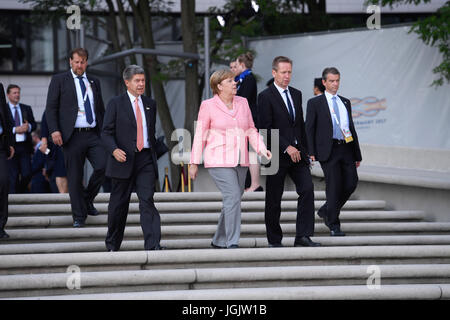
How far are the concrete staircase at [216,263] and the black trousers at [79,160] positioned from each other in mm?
329

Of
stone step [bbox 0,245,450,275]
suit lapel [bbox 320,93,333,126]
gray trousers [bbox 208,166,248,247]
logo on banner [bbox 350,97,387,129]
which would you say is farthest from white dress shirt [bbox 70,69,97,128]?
logo on banner [bbox 350,97,387,129]

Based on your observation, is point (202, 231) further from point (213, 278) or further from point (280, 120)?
point (213, 278)

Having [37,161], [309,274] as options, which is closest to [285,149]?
[309,274]

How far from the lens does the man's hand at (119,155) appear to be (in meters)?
7.70

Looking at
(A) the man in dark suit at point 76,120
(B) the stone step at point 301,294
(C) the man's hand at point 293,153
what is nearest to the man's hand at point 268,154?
(C) the man's hand at point 293,153

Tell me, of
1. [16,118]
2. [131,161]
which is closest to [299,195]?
[131,161]

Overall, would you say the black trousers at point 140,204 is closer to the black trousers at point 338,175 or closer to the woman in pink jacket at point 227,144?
the woman in pink jacket at point 227,144

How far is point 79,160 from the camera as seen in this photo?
8.81m

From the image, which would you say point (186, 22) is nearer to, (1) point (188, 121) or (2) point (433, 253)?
(1) point (188, 121)

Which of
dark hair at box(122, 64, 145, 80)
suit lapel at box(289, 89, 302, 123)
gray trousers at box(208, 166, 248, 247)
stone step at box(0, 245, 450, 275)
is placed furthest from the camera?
suit lapel at box(289, 89, 302, 123)

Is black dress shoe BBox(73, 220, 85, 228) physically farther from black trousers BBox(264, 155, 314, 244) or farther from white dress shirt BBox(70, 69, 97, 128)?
black trousers BBox(264, 155, 314, 244)

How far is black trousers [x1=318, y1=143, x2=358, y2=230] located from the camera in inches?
348

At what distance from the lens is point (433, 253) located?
8047 millimetres

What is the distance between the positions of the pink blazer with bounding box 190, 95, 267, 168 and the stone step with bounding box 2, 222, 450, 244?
1345 millimetres
